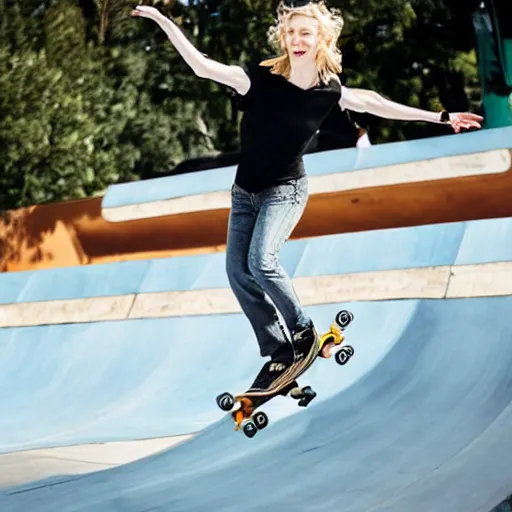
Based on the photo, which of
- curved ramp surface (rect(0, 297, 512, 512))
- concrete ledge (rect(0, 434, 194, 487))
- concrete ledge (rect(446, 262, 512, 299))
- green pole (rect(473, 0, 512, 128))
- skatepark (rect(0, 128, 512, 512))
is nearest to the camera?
curved ramp surface (rect(0, 297, 512, 512))

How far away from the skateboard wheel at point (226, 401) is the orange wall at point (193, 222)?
8.09 ft

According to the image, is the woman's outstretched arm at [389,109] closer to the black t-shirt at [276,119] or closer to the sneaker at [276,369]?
the black t-shirt at [276,119]

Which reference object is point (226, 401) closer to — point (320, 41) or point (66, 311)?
point (66, 311)

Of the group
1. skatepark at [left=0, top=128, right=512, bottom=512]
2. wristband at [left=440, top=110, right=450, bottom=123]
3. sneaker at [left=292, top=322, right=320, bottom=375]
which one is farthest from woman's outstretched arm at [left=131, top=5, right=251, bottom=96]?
sneaker at [left=292, top=322, right=320, bottom=375]

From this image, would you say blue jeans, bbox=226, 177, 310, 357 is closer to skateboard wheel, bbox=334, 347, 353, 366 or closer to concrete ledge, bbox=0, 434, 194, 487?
skateboard wheel, bbox=334, 347, 353, 366

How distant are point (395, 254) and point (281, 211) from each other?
38.5 inches

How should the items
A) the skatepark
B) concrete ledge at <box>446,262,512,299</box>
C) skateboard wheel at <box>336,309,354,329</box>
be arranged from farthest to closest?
skateboard wheel at <box>336,309,354,329</box> → concrete ledge at <box>446,262,512,299</box> → the skatepark

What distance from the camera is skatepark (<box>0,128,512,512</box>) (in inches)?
198

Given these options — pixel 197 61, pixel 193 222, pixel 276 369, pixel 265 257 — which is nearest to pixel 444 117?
pixel 265 257

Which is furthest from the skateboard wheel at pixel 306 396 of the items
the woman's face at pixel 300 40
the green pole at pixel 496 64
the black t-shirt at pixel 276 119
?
the green pole at pixel 496 64

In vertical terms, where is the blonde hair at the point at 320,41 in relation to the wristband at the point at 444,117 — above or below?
above

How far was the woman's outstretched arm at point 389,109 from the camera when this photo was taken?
5.47 m

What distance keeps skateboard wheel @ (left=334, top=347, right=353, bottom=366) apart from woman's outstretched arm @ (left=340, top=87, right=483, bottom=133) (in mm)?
1484

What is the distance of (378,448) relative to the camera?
5.09 metres
